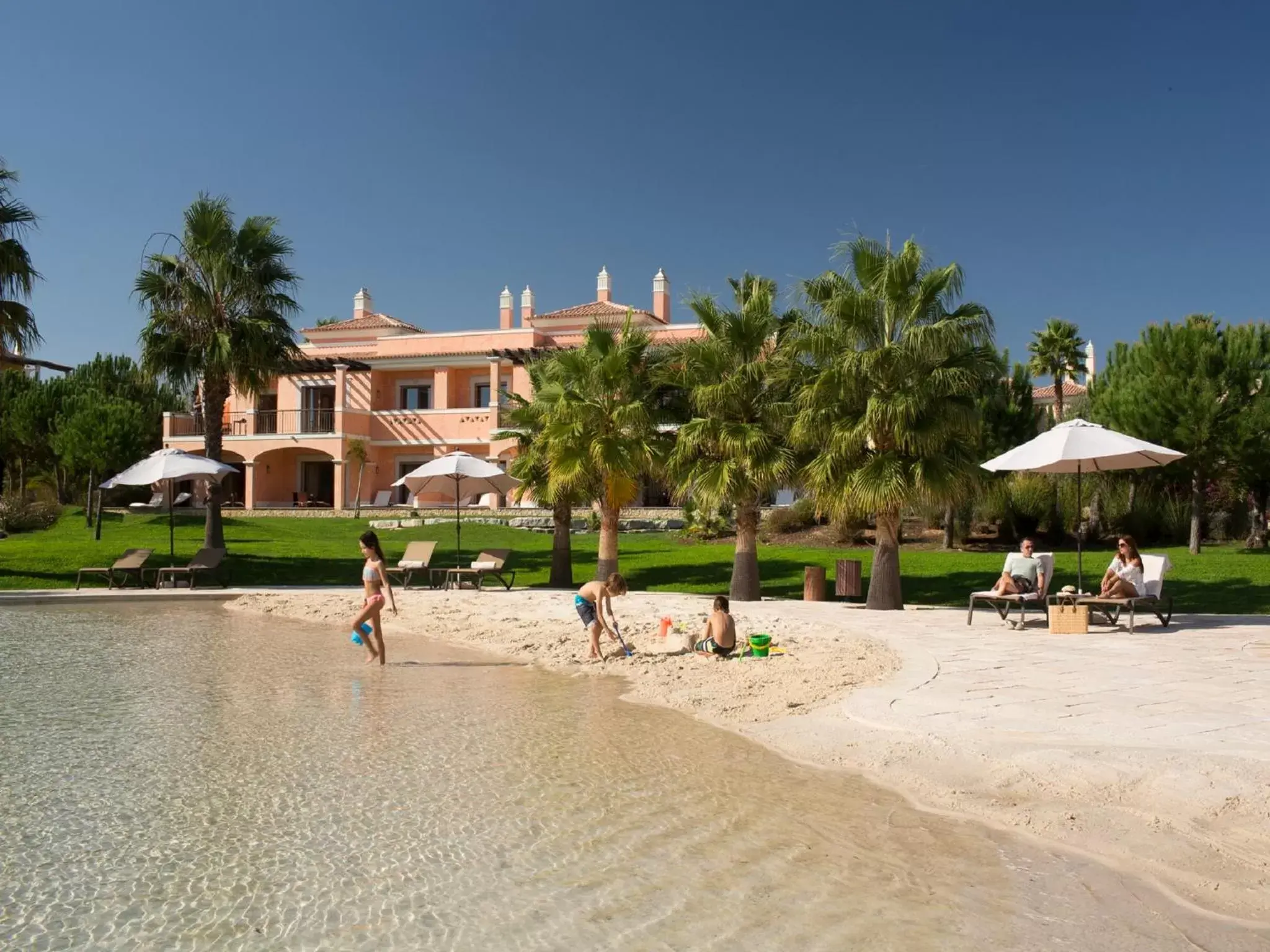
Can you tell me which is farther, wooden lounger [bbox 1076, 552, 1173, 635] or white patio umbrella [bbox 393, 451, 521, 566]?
white patio umbrella [bbox 393, 451, 521, 566]

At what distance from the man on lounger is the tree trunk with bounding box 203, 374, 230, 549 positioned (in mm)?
16584

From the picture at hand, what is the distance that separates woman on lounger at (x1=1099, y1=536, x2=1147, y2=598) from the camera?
42.2ft

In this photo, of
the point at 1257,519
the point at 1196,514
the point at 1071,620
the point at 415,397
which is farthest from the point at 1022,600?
the point at 415,397

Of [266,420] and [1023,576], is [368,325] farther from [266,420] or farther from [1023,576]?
[1023,576]

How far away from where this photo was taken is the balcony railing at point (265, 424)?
43.4 m

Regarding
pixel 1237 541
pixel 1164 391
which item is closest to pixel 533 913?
pixel 1164 391

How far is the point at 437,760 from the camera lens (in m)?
7.32

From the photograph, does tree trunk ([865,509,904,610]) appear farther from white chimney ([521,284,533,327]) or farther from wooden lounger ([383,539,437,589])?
white chimney ([521,284,533,327])

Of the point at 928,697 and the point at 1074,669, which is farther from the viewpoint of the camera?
the point at 1074,669

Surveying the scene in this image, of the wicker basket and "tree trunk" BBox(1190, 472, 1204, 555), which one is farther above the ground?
"tree trunk" BBox(1190, 472, 1204, 555)

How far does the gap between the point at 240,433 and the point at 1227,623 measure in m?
39.3

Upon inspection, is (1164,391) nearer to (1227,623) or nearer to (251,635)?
(1227,623)

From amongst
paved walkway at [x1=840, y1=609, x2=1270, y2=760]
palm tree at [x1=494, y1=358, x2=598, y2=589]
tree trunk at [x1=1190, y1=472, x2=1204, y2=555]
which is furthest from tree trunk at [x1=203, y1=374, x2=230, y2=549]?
tree trunk at [x1=1190, y1=472, x2=1204, y2=555]

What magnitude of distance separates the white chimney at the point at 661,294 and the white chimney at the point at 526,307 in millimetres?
5684
